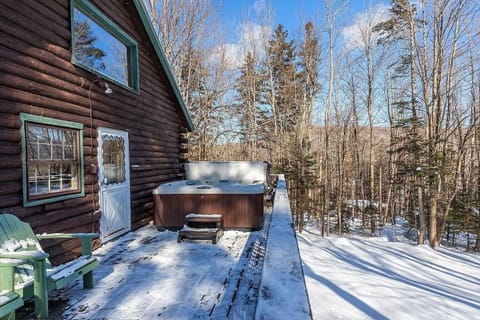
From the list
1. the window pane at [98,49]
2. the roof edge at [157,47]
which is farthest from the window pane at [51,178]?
the roof edge at [157,47]

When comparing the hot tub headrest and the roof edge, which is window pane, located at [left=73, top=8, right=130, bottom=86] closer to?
the roof edge

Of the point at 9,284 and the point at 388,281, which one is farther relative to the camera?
the point at 388,281

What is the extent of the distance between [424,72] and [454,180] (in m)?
4.33

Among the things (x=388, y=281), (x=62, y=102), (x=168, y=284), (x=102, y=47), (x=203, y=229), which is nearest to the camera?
(x=168, y=284)

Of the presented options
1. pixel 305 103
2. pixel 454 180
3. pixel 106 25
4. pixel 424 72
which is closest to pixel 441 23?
pixel 424 72

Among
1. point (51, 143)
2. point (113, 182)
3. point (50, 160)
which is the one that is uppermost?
point (51, 143)

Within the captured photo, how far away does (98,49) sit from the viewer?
4.62m

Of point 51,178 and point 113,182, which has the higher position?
point 51,178

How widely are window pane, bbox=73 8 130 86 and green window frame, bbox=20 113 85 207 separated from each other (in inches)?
Result: 44.1

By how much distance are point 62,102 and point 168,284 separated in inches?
100

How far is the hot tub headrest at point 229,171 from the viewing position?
7199 millimetres

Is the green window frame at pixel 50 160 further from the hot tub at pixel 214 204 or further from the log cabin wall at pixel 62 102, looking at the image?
the hot tub at pixel 214 204

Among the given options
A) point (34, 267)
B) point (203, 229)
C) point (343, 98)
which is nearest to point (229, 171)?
point (203, 229)

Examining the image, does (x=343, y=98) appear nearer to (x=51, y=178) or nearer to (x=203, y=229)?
(x=203, y=229)
